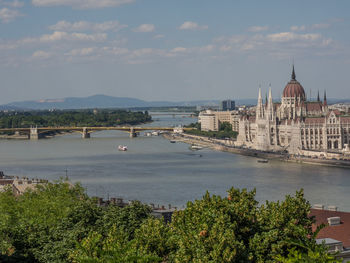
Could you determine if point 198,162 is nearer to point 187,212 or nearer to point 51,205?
point 51,205

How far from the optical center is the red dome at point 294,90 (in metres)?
74.2

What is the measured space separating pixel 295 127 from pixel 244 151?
499 centimetres

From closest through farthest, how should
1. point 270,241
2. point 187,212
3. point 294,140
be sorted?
point 270,241
point 187,212
point 294,140

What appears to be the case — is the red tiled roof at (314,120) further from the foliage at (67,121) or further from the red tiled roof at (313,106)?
the foliage at (67,121)

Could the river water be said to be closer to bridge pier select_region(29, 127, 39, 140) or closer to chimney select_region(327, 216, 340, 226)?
chimney select_region(327, 216, 340, 226)

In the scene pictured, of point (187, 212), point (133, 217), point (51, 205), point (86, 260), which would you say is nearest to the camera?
point (86, 260)

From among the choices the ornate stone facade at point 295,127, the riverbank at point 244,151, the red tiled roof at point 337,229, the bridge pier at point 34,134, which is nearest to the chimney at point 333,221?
the red tiled roof at point 337,229

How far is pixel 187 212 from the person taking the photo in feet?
42.3

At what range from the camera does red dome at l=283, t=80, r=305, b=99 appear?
244 feet

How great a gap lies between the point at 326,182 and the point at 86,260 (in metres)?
29.7

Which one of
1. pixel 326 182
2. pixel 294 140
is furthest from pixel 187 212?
pixel 294 140

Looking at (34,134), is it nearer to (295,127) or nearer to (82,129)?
(82,129)

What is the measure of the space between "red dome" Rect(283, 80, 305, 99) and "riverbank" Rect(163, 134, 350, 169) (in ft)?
24.8

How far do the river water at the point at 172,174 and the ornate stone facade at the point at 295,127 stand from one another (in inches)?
268
